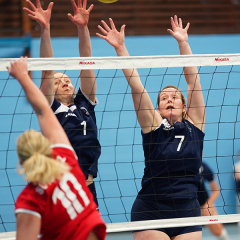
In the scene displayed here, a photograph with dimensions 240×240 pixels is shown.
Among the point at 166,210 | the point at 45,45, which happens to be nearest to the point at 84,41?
the point at 45,45

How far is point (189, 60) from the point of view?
113 inches

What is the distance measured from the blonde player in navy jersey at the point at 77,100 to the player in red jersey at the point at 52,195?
1032 mm

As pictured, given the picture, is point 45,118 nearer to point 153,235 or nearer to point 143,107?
point 143,107

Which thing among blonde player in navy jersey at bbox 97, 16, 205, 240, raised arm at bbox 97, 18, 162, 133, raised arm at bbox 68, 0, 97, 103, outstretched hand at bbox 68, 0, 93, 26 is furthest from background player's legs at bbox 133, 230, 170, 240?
outstretched hand at bbox 68, 0, 93, 26

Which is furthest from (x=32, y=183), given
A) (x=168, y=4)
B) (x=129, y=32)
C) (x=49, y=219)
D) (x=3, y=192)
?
(x=168, y=4)

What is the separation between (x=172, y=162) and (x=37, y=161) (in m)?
1.37

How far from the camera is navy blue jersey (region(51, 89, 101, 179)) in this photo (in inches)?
114

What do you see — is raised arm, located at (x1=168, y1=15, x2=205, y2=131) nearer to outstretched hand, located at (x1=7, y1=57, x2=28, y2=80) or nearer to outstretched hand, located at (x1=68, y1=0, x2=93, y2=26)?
outstretched hand, located at (x1=68, y1=0, x2=93, y2=26)

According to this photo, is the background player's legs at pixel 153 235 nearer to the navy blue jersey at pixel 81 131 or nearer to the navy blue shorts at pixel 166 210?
the navy blue shorts at pixel 166 210

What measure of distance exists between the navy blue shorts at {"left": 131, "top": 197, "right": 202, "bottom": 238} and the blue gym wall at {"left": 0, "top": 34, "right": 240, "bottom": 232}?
2725 millimetres

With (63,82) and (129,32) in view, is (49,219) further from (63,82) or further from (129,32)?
(129,32)

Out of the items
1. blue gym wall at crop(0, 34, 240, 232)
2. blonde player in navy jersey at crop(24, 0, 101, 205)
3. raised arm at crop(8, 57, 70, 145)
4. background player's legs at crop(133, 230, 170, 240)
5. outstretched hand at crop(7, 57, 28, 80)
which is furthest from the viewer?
blue gym wall at crop(0, 34, 240, 232)

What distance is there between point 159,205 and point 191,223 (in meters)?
0.29

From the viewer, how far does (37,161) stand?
1.63 metres
